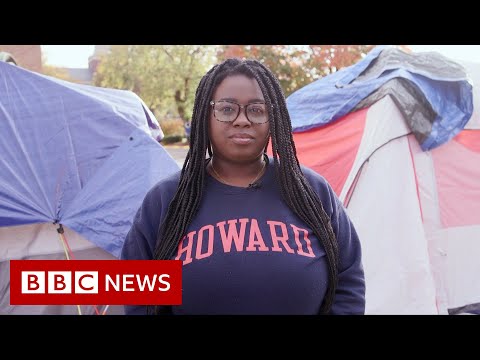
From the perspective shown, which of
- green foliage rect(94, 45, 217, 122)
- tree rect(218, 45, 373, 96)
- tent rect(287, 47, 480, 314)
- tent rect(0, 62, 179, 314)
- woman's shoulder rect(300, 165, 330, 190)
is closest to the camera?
woman's shoulder rect(300, 165, 330, 190)

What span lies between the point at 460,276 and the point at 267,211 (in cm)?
234

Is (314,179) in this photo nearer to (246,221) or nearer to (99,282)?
(246,221)

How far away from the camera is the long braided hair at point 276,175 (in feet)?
4.91

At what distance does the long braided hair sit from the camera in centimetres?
150

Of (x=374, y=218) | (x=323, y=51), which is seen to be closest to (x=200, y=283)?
(x=374, y=218)

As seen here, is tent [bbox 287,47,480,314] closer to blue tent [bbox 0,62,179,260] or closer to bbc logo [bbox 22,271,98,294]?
blue tent [bbox 0,62,179,260]

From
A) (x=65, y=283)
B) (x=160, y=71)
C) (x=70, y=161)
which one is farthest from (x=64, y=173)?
(x=160, y=71)

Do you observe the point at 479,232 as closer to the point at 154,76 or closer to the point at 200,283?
the point at 200,283

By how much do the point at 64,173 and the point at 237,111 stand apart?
168 centimetres

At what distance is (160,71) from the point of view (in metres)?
20.6

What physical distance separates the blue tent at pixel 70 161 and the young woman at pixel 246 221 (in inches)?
49.5

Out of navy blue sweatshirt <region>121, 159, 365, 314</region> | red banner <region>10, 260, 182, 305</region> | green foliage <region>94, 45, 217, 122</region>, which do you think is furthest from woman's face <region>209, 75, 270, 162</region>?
green foliage <region>94, 45, 217, 122</region>

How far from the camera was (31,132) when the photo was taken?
2.86 m

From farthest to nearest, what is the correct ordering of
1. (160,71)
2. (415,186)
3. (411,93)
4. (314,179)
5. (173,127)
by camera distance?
(173,127) < (160,71) < (411,93) < (415,186) < (314,179)
